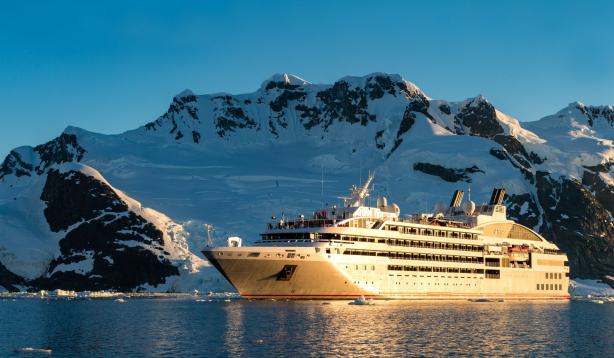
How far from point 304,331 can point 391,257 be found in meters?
44.5

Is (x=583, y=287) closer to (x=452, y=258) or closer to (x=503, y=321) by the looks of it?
(x=452, y=258)

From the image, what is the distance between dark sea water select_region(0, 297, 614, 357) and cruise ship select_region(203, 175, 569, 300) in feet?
14.4

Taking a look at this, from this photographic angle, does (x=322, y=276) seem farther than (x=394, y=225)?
No

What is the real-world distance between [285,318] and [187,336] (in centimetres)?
1447

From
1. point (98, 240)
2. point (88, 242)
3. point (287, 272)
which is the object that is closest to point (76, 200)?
point (88, 242)

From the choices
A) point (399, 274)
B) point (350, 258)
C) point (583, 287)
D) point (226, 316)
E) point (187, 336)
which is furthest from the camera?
point (583, 287)

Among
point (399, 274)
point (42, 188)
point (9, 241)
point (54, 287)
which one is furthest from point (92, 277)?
point (399, 274)

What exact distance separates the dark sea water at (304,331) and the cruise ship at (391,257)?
4.38 meters

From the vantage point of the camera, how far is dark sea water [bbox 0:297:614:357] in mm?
58188

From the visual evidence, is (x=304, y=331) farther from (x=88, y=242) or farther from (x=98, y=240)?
(x=88, y=242)

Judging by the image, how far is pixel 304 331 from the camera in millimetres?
67688

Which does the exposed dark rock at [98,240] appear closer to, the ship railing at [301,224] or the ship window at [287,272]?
the ship railing at [301,224]

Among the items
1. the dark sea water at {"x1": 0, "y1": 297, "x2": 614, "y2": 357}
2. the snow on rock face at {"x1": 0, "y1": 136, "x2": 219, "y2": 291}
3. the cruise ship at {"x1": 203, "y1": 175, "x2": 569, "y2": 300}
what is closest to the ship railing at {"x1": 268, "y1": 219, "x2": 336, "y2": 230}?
the cruise ship at {"x1": 203, "y1": 175, "x2": 569, "y2": 300}

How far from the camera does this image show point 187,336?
65500mm
